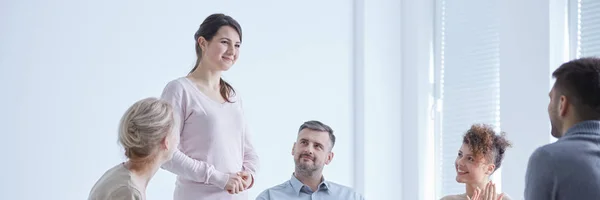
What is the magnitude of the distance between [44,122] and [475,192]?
206cm

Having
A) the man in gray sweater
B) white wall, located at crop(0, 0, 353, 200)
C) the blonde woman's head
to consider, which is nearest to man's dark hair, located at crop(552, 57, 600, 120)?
the man in gray sweater

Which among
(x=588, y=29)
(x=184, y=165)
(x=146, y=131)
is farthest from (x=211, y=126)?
(x=588, y=29)

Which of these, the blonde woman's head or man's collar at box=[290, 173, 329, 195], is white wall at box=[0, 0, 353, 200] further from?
the blonde woman's head

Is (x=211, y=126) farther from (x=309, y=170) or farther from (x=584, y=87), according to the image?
(x=584, y=87)

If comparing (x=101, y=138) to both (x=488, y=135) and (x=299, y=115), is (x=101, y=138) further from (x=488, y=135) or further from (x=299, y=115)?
(x=488, y=135)

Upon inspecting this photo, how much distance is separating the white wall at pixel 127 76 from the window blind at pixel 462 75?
0.60 metres

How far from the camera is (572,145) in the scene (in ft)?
7.39

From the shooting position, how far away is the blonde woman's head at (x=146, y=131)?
8.29ft

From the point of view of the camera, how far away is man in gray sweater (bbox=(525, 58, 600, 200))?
2.21 metres

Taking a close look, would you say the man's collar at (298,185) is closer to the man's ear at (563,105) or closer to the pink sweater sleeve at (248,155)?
the pink sweater sleeve at (248,155)

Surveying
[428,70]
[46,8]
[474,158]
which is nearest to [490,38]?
[428,70]

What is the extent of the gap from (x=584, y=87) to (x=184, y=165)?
1.42 metres

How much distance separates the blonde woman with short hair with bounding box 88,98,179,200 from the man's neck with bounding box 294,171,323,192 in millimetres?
1437

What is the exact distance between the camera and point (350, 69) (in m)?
5.40
